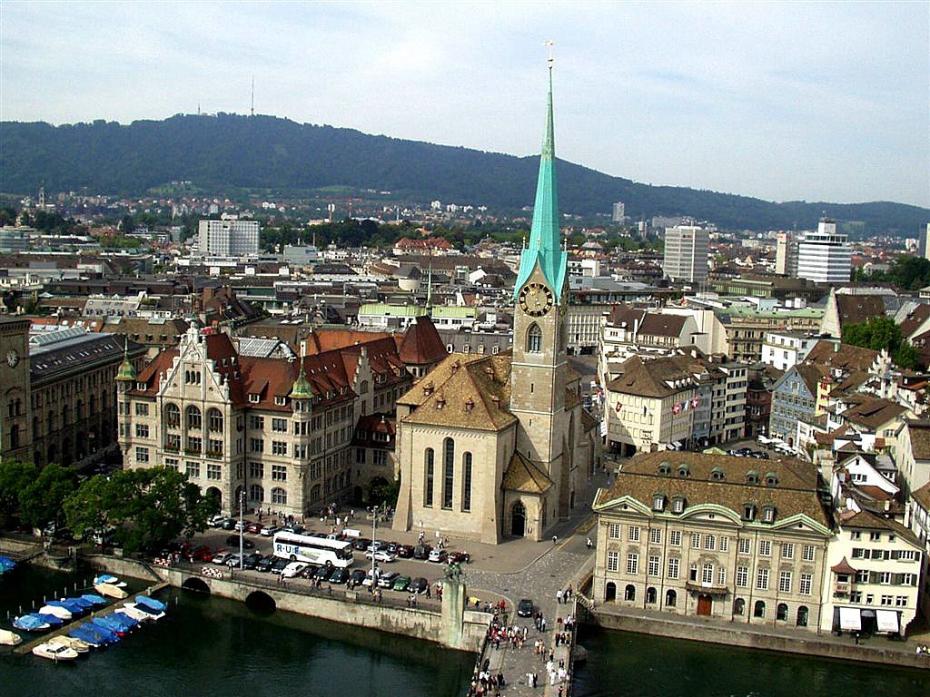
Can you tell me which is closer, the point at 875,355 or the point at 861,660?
the point at 861,660

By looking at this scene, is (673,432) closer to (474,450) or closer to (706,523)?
(474,450)

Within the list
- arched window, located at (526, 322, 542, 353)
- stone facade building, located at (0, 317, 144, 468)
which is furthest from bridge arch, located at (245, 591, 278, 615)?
stone facade building, located at (0, 317, 144, 468)

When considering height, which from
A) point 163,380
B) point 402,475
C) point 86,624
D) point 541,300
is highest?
point 541,300

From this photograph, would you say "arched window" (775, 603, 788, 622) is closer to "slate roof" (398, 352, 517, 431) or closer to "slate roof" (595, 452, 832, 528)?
"slate roof" (595, 452, 832, 528)

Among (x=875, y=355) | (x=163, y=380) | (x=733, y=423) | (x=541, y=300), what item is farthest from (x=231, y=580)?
(x=875, y=355)

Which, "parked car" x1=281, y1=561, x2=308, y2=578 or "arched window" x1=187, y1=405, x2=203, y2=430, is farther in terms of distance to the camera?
"arched window" x1=187, y1=405, x2=203, y2=430

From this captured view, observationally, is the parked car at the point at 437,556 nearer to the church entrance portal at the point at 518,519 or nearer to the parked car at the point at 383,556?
the parked car at the point at 383,556

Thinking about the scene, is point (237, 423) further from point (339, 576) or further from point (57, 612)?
point (57, 612)

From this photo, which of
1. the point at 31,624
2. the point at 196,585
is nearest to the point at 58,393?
the point at 196,585
